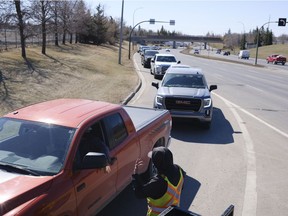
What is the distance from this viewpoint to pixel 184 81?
12.7 meters

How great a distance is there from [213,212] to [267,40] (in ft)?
485

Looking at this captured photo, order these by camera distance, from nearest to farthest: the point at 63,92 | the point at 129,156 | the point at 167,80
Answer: the point at 129,156 < the point at 167,80 < the point at 63,92

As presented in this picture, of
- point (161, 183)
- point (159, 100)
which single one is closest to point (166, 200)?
point (161, 183)

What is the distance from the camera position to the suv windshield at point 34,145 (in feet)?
12.8

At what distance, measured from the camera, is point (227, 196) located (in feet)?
20.2

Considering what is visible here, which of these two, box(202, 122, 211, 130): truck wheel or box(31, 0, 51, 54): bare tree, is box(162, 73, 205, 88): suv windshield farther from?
box(31, 0, 51, 54): bare tree

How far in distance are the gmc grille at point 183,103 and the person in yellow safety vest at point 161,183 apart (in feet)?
23.4

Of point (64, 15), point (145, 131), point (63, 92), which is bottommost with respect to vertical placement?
point (63, 92)

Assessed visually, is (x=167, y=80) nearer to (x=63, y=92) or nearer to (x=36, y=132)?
(x=63, y=92)

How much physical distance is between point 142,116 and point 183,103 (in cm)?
423

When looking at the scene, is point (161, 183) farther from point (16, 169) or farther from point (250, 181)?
point (250, 181)

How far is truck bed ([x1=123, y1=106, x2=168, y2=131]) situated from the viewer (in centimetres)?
627

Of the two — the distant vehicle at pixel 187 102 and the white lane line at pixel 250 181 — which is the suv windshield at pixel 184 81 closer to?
the distant vehicle at pixel 187 102

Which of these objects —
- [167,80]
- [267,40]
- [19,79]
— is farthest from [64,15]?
[267,40]
